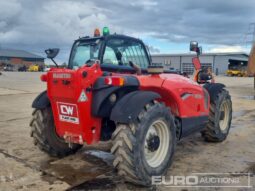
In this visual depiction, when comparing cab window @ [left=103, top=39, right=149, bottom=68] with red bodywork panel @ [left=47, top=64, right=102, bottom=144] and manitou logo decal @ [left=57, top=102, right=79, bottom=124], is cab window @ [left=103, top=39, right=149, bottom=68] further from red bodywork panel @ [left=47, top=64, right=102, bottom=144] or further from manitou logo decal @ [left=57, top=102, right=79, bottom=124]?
manitou logo decal @ [left=57, top=102, right=79, bottom=124]

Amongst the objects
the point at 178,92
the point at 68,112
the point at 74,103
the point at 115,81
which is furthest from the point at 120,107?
the point at 178,92

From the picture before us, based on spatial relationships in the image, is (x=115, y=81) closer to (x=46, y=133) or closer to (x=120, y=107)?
(x=120, y=107)

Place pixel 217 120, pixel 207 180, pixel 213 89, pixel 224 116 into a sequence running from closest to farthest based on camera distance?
1. pixel 207 180
2. pixel 217 120
3. pixel 213 89
4. pixel 224 116

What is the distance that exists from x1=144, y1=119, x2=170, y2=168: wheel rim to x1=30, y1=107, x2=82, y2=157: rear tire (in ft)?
5.07

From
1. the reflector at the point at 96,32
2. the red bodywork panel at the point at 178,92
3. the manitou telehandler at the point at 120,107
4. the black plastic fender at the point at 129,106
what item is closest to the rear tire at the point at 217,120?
the manitou telehandler at the point at 120,107

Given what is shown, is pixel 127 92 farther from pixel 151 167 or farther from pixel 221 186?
pixel 221 186

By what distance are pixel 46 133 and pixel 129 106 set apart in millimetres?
1647

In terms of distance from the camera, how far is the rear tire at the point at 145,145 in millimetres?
3707

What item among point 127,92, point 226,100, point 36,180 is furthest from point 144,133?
point 226,100

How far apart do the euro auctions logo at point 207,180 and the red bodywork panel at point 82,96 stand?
36.3 inches

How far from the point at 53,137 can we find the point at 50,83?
3.38ft

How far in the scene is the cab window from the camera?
15.9ft

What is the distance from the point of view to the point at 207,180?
419 cm

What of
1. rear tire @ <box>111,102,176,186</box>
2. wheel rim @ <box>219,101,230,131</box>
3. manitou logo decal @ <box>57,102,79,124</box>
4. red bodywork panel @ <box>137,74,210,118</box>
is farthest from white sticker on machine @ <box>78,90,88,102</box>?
wheel rim @ <box>219,101,230,131</box>
